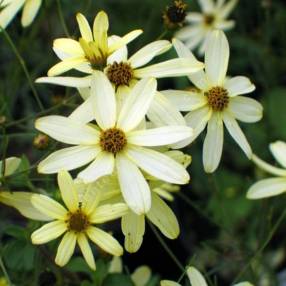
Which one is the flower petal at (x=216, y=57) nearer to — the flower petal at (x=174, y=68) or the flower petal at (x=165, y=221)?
the flower petal at (x=174, y=68)

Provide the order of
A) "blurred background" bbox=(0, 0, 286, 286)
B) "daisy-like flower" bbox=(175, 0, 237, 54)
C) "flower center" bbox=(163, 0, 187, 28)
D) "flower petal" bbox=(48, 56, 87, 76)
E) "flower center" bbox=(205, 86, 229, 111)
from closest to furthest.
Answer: "flower petal" bbox=(48, 56, 87, 76)
"flower center" bbox=(205, 86, 229, 111)
"flower center" bbox=(163, 0, 187, 28)
"blurred background" bbox=(0, 0, 286, 286)
"daisy-like flower" bbox=(175, 0, 237, 54)

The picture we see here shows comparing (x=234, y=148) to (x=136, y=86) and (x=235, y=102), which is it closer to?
(x=235, y=102)

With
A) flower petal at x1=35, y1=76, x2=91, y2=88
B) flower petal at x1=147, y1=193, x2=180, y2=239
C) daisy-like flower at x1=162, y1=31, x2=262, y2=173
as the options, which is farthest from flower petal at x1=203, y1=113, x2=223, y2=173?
flower petal at x1=35, y1=76, x2=91, y2=88

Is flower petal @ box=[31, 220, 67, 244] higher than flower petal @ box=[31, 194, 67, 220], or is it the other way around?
flower petal @ box=[31, 194, 67, 220]

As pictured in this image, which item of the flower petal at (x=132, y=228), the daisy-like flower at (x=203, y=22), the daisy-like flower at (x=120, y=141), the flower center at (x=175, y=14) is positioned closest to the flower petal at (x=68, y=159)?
the daisy-like flower at (x=120, y=141)

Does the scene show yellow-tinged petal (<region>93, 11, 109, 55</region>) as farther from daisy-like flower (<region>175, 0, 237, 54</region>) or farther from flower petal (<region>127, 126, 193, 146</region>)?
daisy-like flower (<region>175, 0, 237, 54</region>)

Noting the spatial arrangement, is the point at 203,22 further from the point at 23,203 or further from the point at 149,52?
the point at 23,203

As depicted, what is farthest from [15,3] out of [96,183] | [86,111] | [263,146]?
[263,146]
